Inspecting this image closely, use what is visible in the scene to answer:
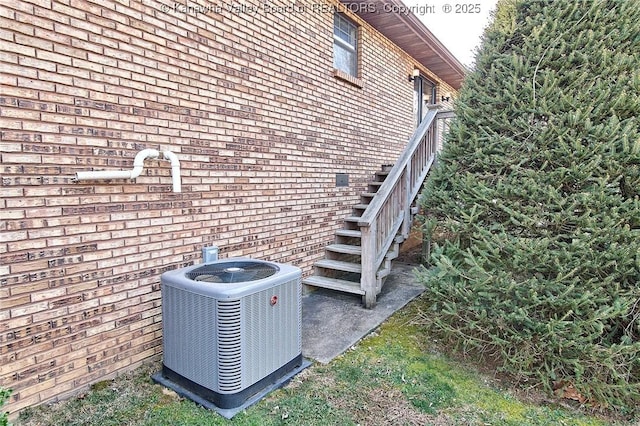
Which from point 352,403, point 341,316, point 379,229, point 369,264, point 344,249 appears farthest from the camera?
point 344,249

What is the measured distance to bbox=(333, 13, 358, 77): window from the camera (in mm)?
5633

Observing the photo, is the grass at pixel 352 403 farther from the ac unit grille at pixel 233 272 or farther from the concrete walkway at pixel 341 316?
the ac unit grille at pixel 233 272

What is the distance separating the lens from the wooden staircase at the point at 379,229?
4242mm

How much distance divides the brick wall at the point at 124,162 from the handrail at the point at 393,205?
0.98 metres

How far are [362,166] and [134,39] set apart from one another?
13.1 ft

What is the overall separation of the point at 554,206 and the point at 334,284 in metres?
2.59

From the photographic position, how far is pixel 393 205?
15.6ft

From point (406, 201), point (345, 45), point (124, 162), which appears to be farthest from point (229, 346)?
point (345, 45)

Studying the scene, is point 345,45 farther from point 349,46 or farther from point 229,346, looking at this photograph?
point 229,346

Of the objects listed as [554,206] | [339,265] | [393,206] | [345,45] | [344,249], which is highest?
[345,45]

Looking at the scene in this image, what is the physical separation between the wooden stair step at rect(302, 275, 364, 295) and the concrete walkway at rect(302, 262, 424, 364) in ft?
0.59

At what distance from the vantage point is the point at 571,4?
287cm

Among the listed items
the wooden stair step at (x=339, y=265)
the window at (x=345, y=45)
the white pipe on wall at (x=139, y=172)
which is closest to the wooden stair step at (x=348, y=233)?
the wooden stair step at (x=339, y=265)

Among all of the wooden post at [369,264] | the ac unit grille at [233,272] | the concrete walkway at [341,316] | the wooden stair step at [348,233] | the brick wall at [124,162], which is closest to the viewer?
the brick wall at [124,162]
